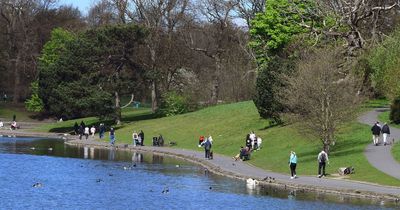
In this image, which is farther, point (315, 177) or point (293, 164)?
point (315, 177)

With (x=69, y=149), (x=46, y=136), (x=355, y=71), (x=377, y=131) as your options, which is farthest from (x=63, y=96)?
(x=377, y=131)

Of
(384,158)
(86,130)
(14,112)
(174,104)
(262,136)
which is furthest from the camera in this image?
(14,112)

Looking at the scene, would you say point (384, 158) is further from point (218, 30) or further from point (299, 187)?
point (218, 30)

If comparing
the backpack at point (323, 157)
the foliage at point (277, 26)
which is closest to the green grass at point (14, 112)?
the foliage at point (277, 26)

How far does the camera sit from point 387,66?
74.7 meters

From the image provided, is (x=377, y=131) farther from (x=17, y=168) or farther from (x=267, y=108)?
(x=17, y=168)

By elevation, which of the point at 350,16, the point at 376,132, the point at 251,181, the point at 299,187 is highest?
the point at 350,16

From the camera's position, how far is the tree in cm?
5919

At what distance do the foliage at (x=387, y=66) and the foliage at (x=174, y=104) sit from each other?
111 ft

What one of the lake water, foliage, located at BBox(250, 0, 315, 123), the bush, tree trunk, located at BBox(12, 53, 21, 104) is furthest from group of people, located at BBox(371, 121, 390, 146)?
tree trunk, located at BBox(12, 53, 21, 104)

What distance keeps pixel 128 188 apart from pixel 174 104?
2301 inches

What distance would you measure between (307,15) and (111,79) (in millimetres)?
25570

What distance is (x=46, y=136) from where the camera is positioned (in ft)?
336

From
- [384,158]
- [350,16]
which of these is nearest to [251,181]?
[384,158]
